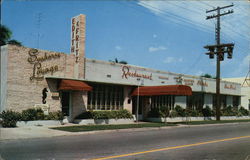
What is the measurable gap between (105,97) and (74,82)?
177 inches

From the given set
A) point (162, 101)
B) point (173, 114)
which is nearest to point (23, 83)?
point (162, 101)

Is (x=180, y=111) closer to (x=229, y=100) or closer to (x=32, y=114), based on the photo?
(x=229, y=100)

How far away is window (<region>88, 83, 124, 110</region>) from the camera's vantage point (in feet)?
75.4

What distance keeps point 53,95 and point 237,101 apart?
33130 millimetres

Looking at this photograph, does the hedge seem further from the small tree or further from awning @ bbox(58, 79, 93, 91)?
the small tree

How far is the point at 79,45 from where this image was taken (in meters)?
21.3

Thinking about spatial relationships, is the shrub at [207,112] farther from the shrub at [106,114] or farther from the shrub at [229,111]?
the shrub at [106,114]

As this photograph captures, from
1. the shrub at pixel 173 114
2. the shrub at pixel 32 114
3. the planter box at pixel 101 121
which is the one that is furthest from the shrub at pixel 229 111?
the shrub at pixel 32 114

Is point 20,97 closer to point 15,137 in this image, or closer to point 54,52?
point 54,52

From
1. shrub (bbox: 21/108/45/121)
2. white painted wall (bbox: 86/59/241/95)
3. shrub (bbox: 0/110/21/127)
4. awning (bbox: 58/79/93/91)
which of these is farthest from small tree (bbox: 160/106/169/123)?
shrub (bbox: 0/110/21/127)

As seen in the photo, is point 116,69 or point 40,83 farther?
point 116,69

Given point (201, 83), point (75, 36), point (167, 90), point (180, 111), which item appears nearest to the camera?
point (75, 36)

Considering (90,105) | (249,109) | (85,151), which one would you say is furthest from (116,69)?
(249,109)

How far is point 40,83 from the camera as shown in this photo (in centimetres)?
1927
